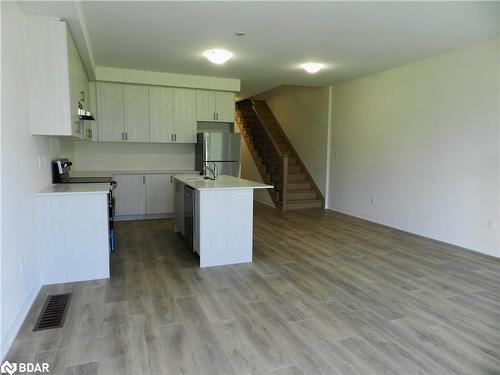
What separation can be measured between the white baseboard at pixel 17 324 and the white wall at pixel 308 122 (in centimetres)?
586

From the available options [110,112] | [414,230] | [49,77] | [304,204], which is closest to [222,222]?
[49,77]

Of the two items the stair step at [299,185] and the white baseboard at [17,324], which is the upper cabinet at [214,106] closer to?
the stair step at [299,185]

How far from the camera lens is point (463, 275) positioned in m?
3.58

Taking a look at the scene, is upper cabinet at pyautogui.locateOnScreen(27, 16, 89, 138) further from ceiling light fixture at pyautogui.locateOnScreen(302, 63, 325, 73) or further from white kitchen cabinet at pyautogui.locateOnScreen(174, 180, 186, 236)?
ceiling light fixture at pyautogui.locateOnScreen(302, 63, 325, 73)

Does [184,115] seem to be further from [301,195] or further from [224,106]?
[301,195]

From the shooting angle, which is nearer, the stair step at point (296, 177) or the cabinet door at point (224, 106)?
the cabinet door at point (224, 106)

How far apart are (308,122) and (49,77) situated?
591 cm

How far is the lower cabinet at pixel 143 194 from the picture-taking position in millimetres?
5969

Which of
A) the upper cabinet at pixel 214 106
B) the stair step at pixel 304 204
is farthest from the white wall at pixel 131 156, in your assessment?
the stair step at pixel 304 204

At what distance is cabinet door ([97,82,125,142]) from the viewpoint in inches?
230

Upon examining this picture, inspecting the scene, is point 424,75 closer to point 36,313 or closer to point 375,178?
point 375,178

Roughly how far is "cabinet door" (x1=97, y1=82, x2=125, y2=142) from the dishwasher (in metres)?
2.34

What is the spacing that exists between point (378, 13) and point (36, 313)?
13.0ft

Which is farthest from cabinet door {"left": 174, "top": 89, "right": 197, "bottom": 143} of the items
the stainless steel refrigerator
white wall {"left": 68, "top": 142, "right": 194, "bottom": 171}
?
white wall {"left": 68, "top": 142, "right": 194, "bottom": 171}
